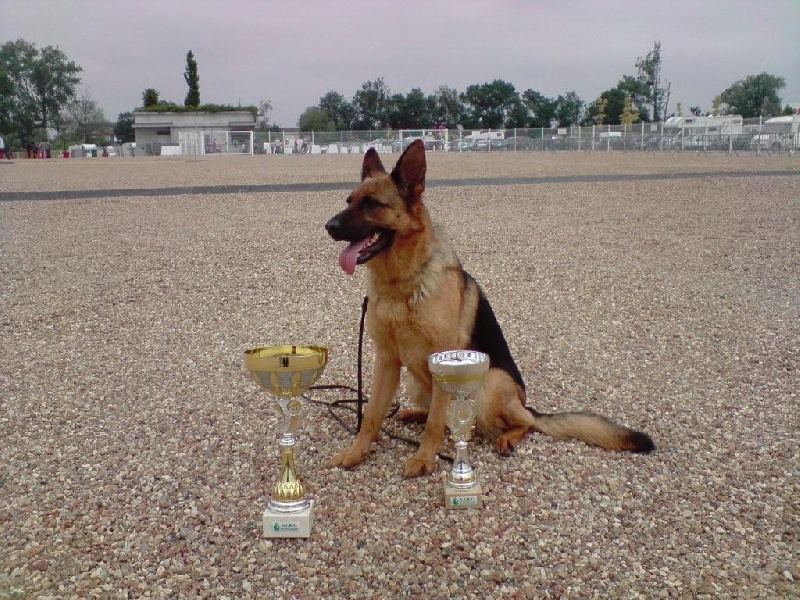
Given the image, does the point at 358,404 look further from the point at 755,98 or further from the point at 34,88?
the point at 755,98

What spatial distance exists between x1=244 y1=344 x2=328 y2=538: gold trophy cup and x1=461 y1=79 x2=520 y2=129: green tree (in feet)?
340

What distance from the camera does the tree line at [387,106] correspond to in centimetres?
5244

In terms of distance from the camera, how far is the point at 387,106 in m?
104

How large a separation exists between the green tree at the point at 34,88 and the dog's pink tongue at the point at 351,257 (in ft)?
139

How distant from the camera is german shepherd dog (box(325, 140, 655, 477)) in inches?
149

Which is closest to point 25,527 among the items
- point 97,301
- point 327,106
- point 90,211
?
point 97,301

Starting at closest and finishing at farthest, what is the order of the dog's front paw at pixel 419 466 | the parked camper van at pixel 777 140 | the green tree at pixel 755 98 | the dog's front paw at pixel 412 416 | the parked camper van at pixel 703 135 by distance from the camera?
1. the dog's front paw at pixel 419 466
2. the dog's front paw at pixel 412 416
3. the parked camper van at pixel 777 140
4. the parked camper van at pixel 703 135
5. the green tree at pixel 755 98

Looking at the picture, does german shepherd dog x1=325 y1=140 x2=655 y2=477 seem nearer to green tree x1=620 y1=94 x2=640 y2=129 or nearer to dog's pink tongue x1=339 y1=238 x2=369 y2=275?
dog's pink tongue x1=339 y1=238 x2=369 y2=275

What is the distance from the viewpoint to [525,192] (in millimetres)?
17391

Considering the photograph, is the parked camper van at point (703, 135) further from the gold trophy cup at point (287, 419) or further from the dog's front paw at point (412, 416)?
the gold trophy cup at point (287, 419)

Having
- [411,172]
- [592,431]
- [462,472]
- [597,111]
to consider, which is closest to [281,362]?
[462,472]

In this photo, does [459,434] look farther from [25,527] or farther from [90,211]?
[90,211]

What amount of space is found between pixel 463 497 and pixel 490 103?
107 metres

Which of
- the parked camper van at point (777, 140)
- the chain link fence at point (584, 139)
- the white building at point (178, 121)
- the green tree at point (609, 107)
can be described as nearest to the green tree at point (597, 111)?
the green tree at point (609, 107)
